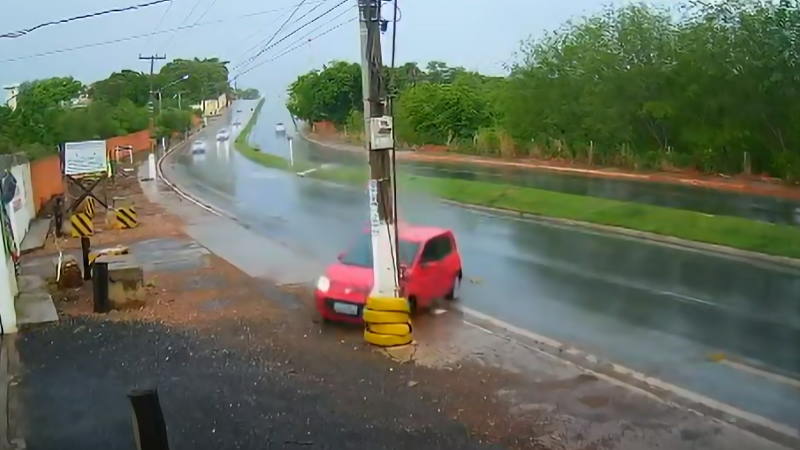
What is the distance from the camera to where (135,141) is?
Answer: 74500 mm

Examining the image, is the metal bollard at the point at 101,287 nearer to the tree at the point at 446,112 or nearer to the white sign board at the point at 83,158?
the white sign board at the point at 83,158

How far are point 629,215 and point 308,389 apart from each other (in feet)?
53.9

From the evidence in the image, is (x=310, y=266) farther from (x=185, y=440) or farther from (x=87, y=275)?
(x=185, y=440)

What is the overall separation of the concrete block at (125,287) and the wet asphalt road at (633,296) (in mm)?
3609

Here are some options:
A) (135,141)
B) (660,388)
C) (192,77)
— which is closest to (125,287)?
(660,388)

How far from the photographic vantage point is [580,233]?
23.2 metres

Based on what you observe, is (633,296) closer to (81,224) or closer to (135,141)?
(81,224)

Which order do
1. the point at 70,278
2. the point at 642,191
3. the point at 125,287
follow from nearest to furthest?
the point at 125,287
the point at 70,278
the point at 642,191

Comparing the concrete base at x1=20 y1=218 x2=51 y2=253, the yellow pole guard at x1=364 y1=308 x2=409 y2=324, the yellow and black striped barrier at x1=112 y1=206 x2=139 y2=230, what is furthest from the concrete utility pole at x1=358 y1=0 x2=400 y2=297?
the yellow and black striped barrier at x1=112 y1=206 x2=139 y2=230

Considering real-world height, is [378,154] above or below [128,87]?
below

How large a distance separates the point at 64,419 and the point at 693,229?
666 inches

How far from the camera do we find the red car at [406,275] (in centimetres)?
1328

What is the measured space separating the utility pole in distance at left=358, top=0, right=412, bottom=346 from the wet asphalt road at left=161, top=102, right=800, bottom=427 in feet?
8.02

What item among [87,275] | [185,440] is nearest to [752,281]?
[185,440]
